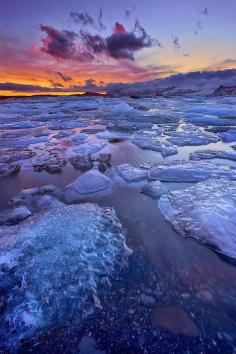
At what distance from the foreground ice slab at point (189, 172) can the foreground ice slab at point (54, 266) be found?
1.23 m

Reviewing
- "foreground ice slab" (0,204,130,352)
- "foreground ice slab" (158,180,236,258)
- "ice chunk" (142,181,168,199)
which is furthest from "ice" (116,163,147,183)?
"foreground ice slab" (0,204,130,352)

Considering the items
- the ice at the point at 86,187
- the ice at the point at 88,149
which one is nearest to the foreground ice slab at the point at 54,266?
the ice at the point at 86,187

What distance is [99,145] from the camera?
4.79 m

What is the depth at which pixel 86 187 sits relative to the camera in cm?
256

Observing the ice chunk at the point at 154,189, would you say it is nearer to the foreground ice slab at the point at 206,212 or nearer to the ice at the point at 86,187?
the foreground ice slab at the point at 206,212

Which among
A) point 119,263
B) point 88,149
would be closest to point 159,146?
point 88,149

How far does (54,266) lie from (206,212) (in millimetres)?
1357

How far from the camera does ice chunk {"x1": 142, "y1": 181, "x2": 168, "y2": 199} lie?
Answer: 95.1 inches

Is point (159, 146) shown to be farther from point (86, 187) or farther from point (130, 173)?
point (86, 187)

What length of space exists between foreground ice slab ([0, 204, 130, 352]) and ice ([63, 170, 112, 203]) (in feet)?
1.52

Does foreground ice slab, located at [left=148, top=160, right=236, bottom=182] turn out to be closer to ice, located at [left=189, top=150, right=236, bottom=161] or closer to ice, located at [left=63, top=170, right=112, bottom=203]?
ice, located at [left=189, top=150, right=236, bottom=161]

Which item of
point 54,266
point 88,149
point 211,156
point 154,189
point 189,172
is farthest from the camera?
point 88,149

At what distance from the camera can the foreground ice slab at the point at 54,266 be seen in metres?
1.15

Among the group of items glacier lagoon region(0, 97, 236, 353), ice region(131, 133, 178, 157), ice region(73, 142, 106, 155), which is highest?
glacier lagoon region(0, 97, 236, 353)
